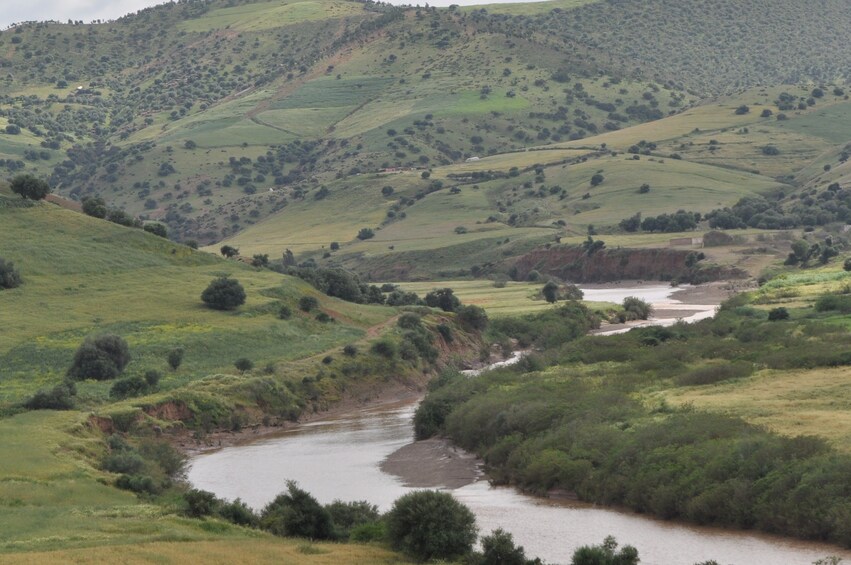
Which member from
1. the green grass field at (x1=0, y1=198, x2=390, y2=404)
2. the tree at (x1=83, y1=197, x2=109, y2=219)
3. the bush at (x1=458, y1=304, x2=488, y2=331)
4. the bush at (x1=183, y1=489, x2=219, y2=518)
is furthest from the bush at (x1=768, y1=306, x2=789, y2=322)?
the tree at (x1=83, y1=197, x2=109, y2=219)

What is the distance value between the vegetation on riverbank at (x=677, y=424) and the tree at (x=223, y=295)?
79.4 ft

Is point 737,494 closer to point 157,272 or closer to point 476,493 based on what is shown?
point 476,493

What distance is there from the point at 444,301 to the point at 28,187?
122 ft

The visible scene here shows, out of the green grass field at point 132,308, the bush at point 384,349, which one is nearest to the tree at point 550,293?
the green grass field at point 132,308

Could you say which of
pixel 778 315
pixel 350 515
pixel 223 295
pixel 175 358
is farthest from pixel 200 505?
pixel 223 295

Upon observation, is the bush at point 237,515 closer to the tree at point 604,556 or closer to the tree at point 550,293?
the tree at point 604,556

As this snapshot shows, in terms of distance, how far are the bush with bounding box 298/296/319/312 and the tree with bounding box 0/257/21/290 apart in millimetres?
21362

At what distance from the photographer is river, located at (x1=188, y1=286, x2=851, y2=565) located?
4731 cm

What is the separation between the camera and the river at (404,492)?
155 feet

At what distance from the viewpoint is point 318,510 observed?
5016 cm

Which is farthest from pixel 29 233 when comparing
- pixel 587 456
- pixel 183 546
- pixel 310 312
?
pixel 183 546

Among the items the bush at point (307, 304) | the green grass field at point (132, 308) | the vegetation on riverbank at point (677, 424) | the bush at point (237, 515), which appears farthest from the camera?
the bush at point (307, 304)

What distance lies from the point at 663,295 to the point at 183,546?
109 meters

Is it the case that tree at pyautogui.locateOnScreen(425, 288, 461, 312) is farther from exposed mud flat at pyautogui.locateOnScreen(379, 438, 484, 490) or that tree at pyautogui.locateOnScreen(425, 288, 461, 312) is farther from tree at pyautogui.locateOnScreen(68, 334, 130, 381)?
exposed mud flat at pyautogui.locateOnScreen(379, 438, 484, 490)
